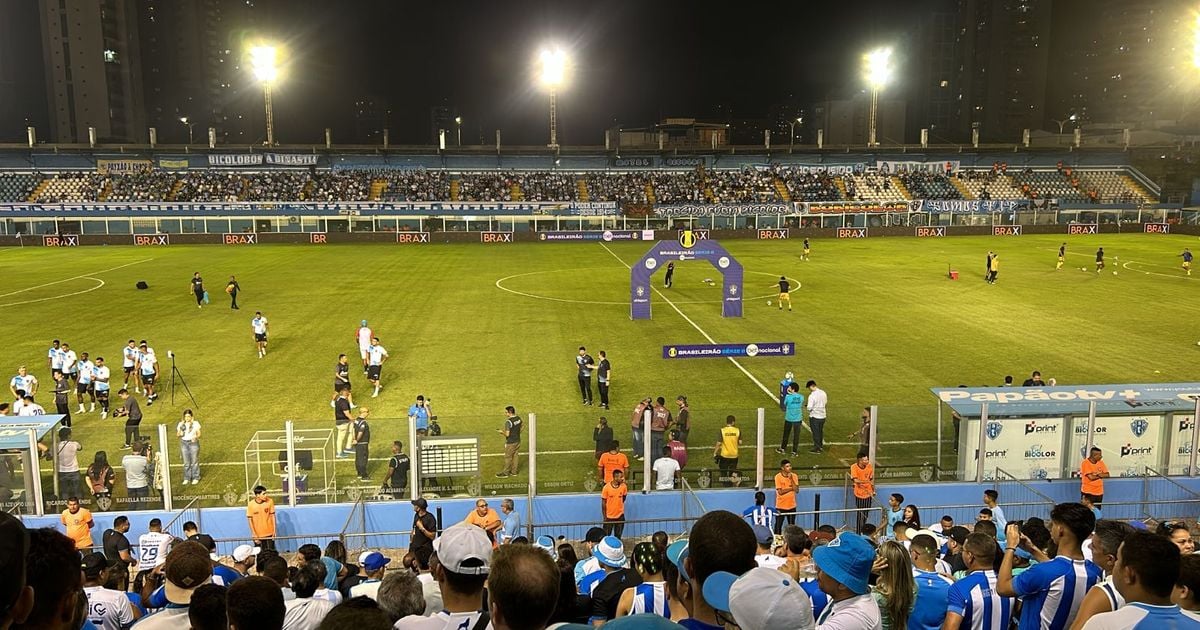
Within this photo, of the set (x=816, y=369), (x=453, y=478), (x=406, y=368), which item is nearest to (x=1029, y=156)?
(x=816, y=369)

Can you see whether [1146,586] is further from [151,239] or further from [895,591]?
[151,239]

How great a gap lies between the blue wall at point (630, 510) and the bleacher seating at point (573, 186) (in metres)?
67.5

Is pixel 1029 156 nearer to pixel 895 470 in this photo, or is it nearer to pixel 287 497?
pixel 895 470

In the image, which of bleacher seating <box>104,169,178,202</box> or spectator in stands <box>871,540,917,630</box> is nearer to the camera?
spectator in stands <box>871,540,917,630</box>

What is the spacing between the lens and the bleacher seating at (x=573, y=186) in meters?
79.4

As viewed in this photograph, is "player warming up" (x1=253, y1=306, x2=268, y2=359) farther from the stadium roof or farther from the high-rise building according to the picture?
the high-rise building

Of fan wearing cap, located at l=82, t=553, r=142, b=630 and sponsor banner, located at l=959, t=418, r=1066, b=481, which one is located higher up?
fan wearing cap, located at l=82, t=553, r=142, b=630

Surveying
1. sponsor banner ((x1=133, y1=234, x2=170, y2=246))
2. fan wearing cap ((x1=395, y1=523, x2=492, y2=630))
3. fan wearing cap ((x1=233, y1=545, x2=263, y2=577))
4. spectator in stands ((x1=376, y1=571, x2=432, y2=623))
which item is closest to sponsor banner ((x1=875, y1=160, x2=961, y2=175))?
sponsor banner ((x1=133, y1=234, x2=170, y2=246))

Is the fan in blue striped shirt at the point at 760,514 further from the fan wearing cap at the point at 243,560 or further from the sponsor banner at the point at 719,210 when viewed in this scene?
the sponsor banner at the point at 719,210

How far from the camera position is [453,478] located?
50.0 feet

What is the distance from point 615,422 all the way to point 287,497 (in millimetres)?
7961

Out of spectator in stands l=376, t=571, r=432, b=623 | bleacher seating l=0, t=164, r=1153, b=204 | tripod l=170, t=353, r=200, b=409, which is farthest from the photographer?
bleacher seating l=0, t=164, r=1153, b=204

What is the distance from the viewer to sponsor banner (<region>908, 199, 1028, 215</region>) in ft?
261

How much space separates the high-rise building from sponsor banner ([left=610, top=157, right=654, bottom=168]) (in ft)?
322
